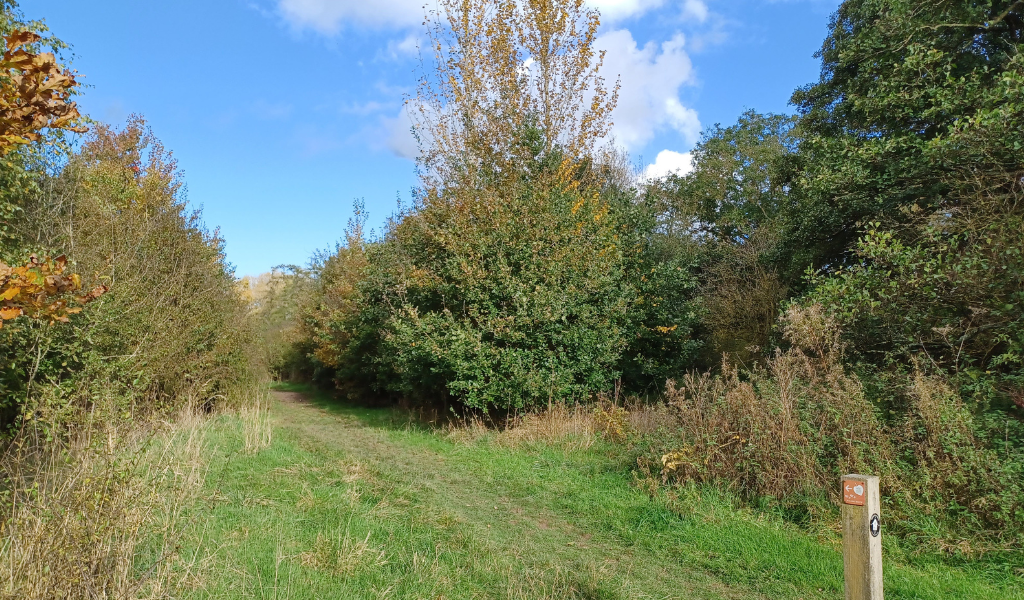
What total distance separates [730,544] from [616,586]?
1721mm

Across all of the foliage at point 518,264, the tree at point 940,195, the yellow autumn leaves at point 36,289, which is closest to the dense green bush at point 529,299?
the foliage at point 518,264

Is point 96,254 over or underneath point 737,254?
underneath

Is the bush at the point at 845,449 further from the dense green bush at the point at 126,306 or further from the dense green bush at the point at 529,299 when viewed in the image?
the dense green bush at the point at 126,306

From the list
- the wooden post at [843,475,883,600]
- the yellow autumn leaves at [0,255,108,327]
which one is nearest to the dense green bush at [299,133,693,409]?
the yellow autumn leaves at [0,255,108,327]

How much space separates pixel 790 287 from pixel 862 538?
13931 millimetres

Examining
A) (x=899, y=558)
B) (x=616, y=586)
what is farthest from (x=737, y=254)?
(x=616, y=586)

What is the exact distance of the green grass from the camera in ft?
15.3

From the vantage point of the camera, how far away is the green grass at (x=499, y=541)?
15.3 feet

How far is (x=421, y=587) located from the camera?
15.2 feet

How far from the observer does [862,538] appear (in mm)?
3475

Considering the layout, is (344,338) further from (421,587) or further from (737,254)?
(421,587)

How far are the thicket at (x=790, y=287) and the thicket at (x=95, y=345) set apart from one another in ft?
15.4

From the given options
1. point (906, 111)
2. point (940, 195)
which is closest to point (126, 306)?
point (906, 111)

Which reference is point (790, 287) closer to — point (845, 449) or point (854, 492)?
point (845, 449)
